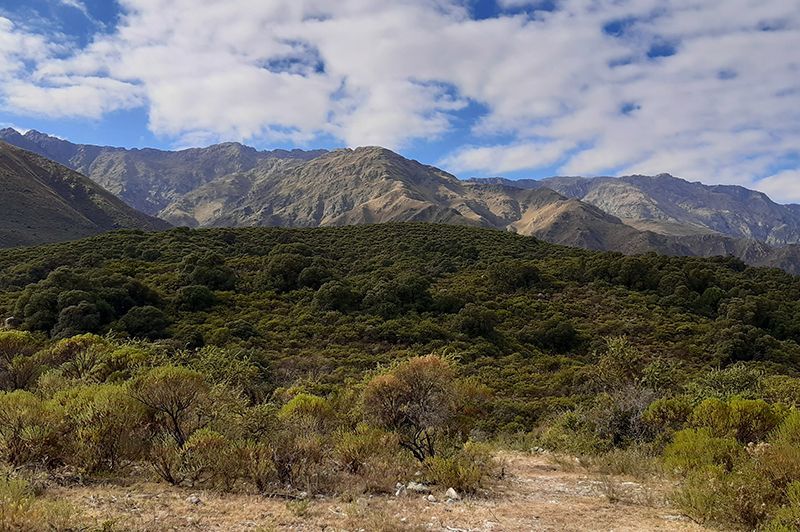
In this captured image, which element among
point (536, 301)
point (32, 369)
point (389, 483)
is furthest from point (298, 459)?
point (536, 301)

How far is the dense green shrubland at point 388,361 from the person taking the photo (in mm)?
7809

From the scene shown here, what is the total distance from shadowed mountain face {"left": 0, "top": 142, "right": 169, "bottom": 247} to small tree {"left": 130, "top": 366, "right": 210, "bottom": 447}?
90.1 m

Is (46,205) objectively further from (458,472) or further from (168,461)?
(458,472)

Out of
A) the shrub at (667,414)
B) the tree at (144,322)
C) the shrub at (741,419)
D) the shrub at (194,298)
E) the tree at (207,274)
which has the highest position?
the shrub at (741,419)

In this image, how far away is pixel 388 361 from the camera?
79.0 ft

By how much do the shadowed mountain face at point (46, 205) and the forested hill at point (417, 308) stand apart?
2154 inches

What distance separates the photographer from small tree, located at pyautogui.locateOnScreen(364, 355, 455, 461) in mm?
9896

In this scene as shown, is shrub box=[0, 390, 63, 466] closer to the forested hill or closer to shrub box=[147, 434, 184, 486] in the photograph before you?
shrub box=[147, 434, 184, 486]

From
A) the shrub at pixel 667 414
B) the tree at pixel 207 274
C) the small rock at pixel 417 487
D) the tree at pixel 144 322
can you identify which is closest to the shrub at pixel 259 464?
the small rock at pixel 417 487

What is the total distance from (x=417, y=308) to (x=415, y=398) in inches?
946

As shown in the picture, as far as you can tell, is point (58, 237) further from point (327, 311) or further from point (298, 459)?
point (298, 459)

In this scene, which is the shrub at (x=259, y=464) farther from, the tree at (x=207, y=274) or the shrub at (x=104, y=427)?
the tree at (x=207, y=274)

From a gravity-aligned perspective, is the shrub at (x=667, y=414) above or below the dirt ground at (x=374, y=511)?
above

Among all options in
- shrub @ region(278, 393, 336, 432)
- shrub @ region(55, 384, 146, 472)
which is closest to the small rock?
shrub @ region(278, 393, 336, 432)
